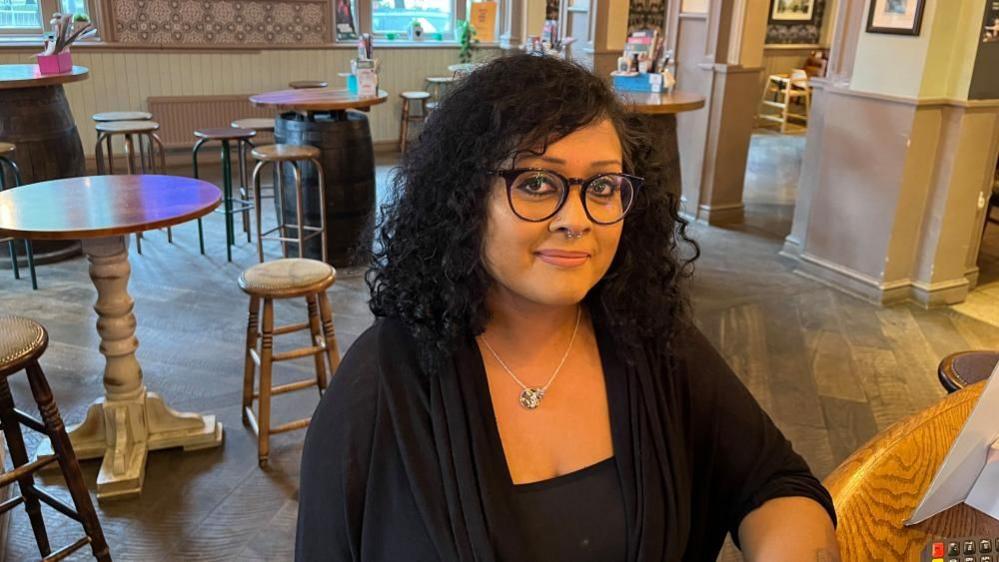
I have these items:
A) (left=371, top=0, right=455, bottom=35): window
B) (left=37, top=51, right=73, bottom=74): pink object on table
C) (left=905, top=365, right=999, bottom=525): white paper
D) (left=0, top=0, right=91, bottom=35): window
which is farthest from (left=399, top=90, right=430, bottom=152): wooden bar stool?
(left=905, top=365, right=999, bottom=525): white paper

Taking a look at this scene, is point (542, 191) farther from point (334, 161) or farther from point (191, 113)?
point (191, 113)

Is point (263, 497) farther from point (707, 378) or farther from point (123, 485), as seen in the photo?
point (707, 378)

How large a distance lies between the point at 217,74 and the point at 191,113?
1.37 ft

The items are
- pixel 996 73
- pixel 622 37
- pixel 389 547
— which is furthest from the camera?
pixel 622 37

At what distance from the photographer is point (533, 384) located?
3.76 feet

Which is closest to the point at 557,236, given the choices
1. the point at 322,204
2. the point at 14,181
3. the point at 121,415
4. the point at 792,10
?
the point at 121,415

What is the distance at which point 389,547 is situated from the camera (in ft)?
3.37

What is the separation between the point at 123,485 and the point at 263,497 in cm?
43

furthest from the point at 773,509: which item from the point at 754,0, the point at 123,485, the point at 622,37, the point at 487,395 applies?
the point at 622,37

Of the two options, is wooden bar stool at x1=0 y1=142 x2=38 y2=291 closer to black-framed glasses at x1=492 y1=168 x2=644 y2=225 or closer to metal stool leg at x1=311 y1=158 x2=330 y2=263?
metal stool leg at x1=311 y1=158 x2=330 y2=263

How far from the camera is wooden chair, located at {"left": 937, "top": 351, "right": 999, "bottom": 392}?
5.69ft

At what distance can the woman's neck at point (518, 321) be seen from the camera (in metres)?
1.14

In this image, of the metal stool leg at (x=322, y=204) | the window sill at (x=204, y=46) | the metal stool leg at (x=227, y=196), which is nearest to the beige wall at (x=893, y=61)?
the metal stool leg at (x=322, y=204)

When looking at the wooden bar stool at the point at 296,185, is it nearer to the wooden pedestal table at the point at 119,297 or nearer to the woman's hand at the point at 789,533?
the wooden pedestal table at the point at 119,297
